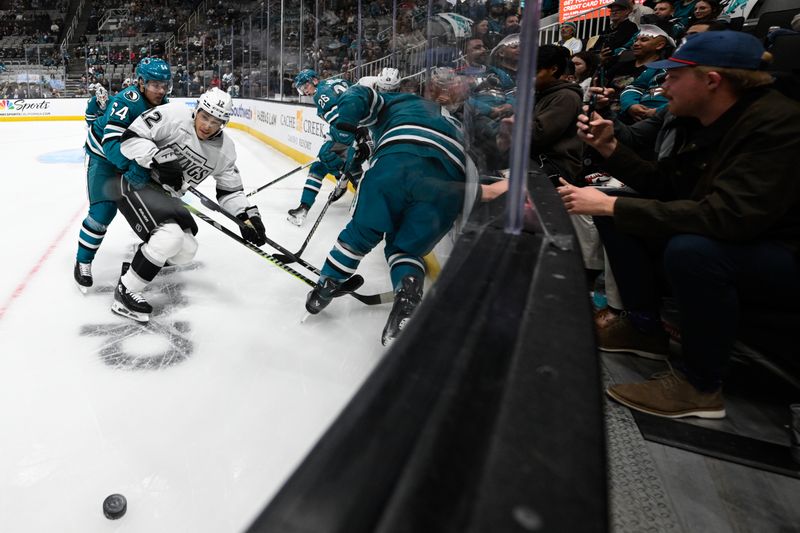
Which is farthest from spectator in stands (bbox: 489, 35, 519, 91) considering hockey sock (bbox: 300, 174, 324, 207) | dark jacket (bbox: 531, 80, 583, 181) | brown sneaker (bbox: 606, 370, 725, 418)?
hockey sock (bbox: 300, 174, 324, 207)

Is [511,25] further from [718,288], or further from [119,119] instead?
[119,119]

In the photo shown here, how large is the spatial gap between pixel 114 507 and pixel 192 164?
1485mm

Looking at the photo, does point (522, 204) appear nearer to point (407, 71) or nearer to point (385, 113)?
point (385, 113)

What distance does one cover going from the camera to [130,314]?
200 centimetres

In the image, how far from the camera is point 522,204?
28.5 inches

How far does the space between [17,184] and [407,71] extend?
13.9ft

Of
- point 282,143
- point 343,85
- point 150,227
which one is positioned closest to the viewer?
point 150,227

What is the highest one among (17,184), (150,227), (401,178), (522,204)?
(522,204)

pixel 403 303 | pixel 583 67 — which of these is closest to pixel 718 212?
pixel 403 303

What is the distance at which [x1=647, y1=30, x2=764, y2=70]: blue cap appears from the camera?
1102mm

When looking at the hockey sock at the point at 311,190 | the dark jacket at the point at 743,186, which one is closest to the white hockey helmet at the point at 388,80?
the dark jacket at the point at 743,186

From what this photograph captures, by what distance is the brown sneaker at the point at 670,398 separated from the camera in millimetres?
1169

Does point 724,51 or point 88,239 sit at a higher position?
point 724,51

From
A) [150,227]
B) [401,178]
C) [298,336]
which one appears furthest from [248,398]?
[150,227]
